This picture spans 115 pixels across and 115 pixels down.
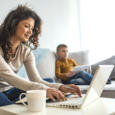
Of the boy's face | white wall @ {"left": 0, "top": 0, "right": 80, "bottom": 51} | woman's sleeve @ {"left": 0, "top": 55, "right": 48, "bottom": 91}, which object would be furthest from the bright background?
woman's sleeve @ {"left": 0, "top": 55, "right": 48, "bottom": 91}

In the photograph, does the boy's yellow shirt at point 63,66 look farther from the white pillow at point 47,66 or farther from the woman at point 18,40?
the woman at point 18,40

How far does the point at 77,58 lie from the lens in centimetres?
272

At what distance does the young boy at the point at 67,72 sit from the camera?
221 cm

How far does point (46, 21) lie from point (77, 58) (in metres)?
0.65

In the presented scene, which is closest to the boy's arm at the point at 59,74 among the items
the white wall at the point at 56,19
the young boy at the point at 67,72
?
the young boy at the point at 67,72

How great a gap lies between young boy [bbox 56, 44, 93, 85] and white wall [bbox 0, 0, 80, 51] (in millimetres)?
359

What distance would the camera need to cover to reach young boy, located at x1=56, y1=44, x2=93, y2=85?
2.21 metres

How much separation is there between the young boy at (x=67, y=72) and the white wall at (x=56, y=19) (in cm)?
36

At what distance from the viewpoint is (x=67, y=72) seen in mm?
2541

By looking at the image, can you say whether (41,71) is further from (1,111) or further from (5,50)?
(1,111)

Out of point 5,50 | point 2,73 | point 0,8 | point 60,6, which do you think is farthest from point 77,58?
point 2,73

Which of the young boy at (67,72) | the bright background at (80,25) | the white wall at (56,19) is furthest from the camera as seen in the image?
the bright background at (80,25)

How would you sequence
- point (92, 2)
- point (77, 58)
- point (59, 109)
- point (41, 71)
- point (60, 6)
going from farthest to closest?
point (92, 2), point (60, 6), point (77, 58), point (41, 71), point (59, 109)

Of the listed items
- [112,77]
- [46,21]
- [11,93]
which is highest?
[46,21]
